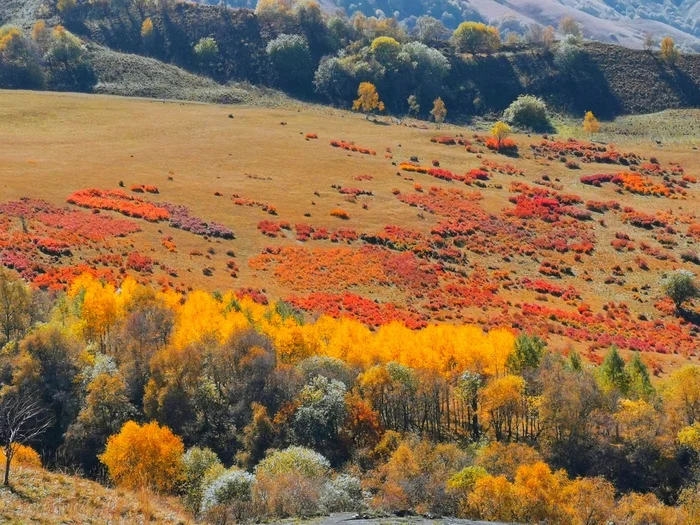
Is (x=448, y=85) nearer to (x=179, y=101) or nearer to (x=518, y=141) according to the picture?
(x=518, y=141)

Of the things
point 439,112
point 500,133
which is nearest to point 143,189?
point 500,133

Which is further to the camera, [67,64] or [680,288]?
[67,64]

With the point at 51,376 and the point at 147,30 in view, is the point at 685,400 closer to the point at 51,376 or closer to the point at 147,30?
the point at 51,376

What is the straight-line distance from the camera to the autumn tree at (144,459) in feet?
121

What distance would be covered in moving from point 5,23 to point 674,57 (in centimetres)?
18548

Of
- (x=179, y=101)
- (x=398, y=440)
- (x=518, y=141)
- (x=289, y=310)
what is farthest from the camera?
(x=179, y=101)

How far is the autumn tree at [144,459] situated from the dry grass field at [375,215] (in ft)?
112

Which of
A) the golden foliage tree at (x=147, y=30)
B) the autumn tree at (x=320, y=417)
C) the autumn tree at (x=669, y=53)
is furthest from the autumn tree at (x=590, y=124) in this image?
the autumn tree at (x=320, y=417)

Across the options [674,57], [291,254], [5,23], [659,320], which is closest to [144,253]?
[291,254]

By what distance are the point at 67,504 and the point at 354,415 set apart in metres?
25.9

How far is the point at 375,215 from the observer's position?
101000 millimetres

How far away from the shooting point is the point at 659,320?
7869 cm

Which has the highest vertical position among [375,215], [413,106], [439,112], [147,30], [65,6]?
[65,6]

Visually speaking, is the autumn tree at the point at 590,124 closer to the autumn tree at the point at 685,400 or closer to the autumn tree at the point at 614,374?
the autumn tree at the point at 614,374
